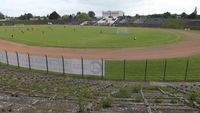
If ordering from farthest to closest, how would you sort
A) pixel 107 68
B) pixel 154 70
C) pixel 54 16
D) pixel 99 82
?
1. pixel 54 16
2. pixel 107 68
3. pixel 154 70
4. pixel 99 82

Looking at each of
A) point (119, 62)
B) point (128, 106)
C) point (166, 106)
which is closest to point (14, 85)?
point (128, 106)

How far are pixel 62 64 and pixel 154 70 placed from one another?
365 inches

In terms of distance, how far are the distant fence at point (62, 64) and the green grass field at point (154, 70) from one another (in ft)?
6.35

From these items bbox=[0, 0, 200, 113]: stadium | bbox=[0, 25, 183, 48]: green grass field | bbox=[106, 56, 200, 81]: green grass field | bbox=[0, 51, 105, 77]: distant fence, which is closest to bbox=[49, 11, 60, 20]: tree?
bbox=[0, 25, 183, 48]: green grass field

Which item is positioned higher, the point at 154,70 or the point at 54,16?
the point at 54,16

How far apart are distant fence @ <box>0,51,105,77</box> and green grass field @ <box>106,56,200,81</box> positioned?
1934 mm

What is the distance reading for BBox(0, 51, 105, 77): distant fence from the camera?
23.4 metres

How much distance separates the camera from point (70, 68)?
24.2 meters

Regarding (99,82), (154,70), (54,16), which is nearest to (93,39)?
(154,70)

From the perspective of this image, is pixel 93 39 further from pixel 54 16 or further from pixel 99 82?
pixel 54 16

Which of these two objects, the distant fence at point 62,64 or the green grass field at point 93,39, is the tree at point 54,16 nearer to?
the green grass field at point 93,39

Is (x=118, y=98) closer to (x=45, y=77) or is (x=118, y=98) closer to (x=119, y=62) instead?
(x=45, y=77)

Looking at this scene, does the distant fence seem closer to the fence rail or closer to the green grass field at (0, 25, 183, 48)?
the fence rail

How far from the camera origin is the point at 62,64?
24.4 m
